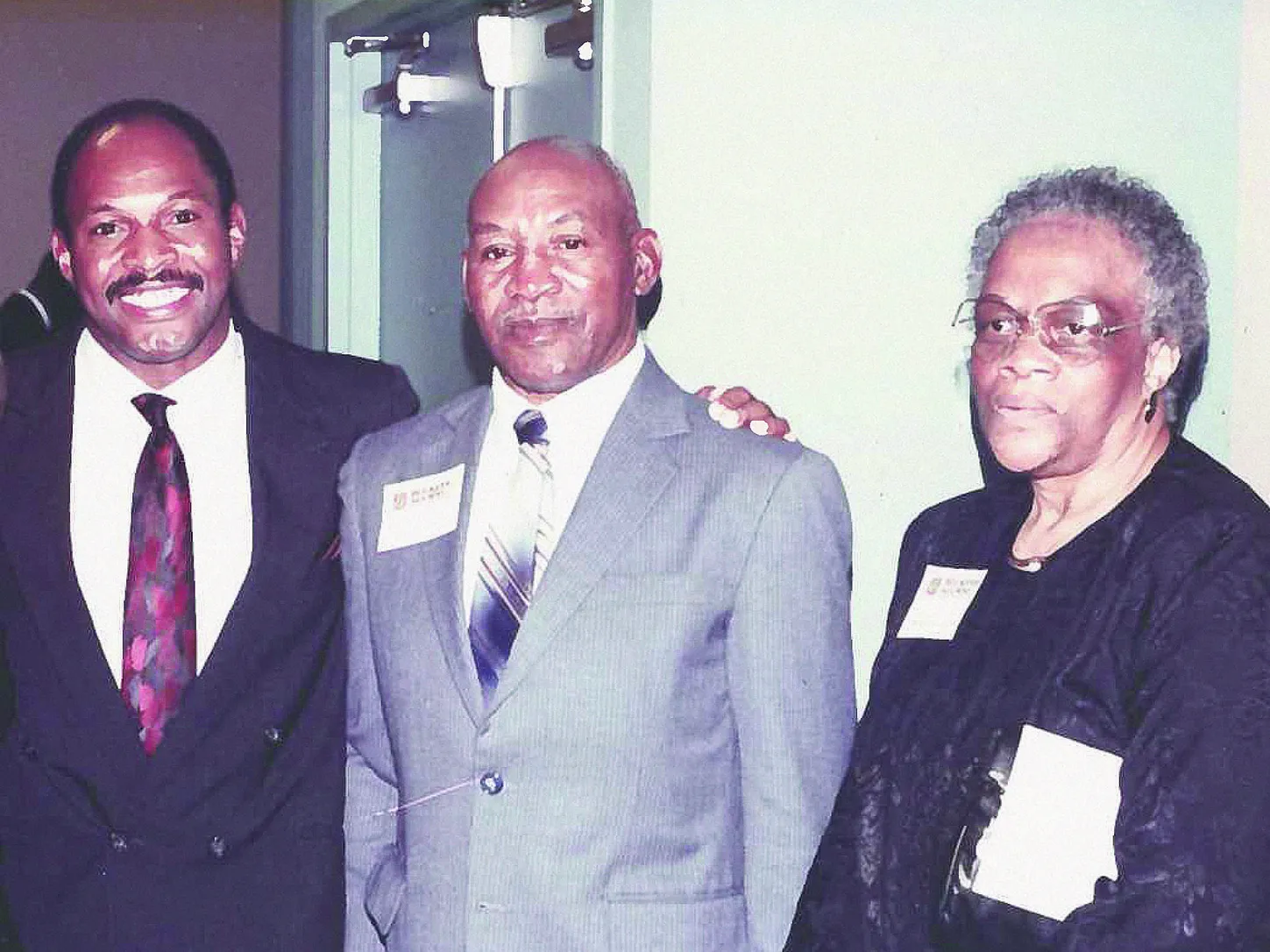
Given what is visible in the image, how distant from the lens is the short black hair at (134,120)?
2.51 meters

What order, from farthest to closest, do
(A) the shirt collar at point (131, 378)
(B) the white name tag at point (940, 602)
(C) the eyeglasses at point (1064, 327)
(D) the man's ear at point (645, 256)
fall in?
(A) the shirt collar at point (131, 378) → (D) the man's ear at point (645, 256) → (B) the white name tag at point (940, 602) → (C) the eyeglasses at point (1064, 327)

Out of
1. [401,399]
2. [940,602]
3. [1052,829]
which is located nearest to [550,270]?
[401,399]

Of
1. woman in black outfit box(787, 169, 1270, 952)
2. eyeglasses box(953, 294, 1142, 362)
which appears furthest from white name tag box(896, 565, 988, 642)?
eyeglasses box(953, 294, 1142, 362)

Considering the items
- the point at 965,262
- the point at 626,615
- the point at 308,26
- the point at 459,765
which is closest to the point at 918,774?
the point at 626,615

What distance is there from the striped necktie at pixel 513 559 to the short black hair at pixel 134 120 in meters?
0.67

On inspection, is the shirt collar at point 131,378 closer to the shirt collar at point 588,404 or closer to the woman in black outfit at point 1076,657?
the shirt collar at point 588,404

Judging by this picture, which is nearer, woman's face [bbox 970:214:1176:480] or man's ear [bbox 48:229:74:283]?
woman's face [bbox 970:214:1176:480]

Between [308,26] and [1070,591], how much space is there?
9.74 feet

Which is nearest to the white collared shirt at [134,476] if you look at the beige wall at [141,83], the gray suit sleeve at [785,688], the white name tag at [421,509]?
the white name tag at [421,509]

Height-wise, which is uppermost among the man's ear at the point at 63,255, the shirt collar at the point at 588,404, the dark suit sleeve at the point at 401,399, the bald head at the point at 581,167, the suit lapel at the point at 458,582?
the bald head at the point at 581,167

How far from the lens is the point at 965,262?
2934mm

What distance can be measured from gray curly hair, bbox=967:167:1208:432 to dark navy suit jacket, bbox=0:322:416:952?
1.11 metres

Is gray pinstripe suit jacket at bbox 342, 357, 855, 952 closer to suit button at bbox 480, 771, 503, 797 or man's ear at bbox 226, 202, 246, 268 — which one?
suit button at bbox 480, 771, 503, 797

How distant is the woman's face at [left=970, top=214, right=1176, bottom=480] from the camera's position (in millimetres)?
1959
